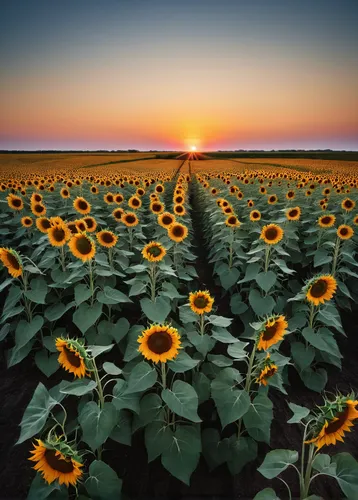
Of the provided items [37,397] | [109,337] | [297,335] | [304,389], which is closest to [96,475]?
[37,397]

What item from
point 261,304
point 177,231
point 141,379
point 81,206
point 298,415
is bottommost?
point 261,304

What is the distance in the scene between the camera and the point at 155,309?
3773 mm

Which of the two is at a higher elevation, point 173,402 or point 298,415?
point 298,415

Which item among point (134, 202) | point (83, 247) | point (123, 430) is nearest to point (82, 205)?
point (134, 202)

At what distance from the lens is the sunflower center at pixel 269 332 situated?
251cm

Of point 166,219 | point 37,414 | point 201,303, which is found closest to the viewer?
point 37,414

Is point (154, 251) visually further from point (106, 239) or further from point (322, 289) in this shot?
point (322, 289)

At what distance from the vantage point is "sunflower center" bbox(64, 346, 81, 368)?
230 centimetres

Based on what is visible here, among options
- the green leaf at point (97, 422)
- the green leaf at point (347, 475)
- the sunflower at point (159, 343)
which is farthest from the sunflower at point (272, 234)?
the green leaf at point (97, 422)

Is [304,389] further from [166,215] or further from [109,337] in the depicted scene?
[166,215]

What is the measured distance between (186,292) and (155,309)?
2.68 m

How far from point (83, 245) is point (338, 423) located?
3225mm

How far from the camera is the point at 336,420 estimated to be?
66.3 inches

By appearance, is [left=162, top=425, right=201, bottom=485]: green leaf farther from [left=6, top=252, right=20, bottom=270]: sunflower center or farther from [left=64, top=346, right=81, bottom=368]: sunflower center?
[left=6, top=252, right=20, bottom=270]: sunflower center
